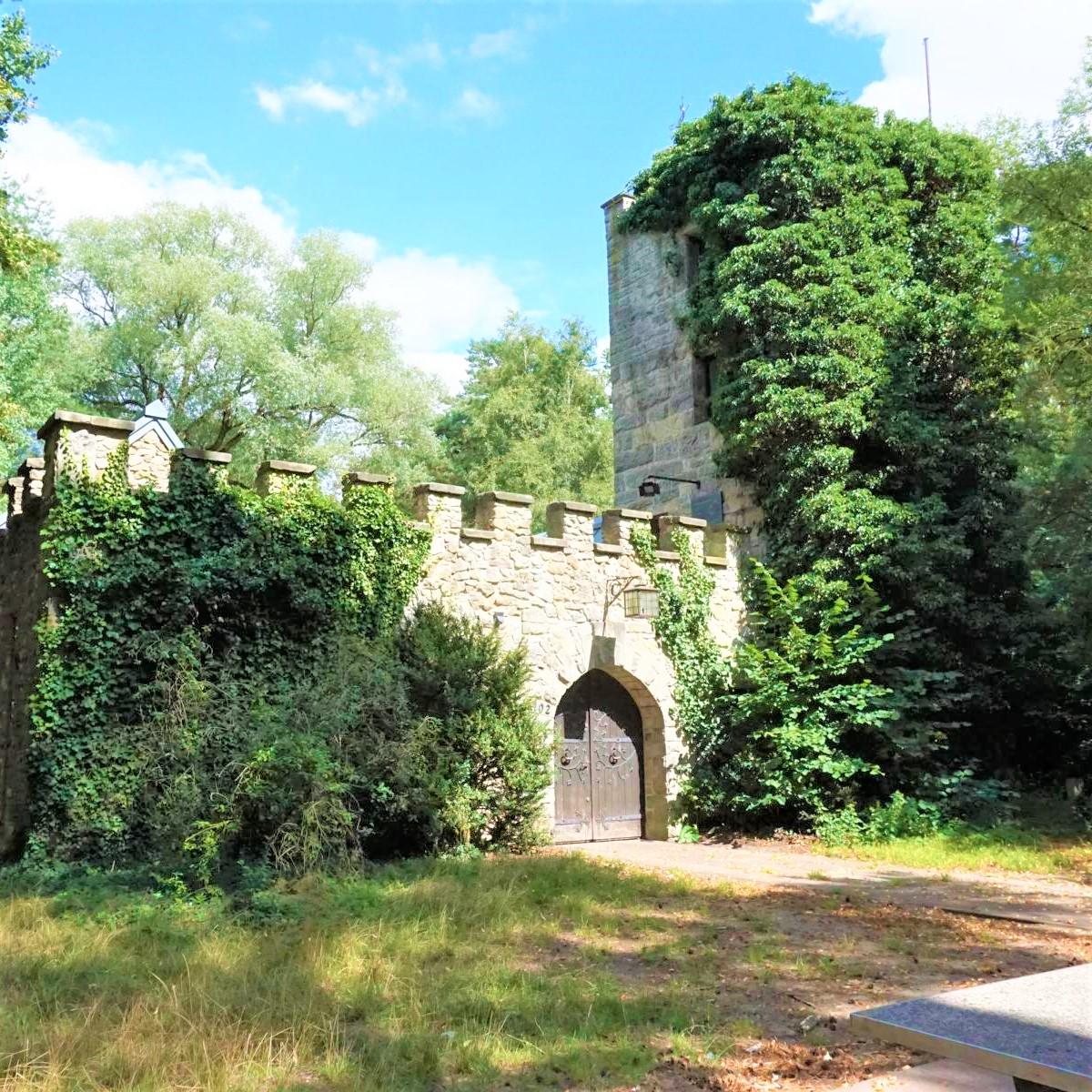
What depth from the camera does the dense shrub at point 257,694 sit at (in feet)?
24.2

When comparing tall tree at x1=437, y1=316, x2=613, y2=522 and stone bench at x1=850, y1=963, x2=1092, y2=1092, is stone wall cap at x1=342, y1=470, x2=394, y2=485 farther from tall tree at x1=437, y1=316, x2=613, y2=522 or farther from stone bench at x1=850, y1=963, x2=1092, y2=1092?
tall tree at x1=437, y1=316, x2=613, y2=522

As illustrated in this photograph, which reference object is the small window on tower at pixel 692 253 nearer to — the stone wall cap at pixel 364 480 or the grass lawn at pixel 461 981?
the stone wall cap at pixel 364 480

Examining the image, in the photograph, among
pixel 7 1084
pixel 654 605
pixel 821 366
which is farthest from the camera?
pixel 821 366

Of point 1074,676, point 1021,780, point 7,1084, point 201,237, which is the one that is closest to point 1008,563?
point 1074,676

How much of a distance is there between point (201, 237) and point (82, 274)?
10.2ft

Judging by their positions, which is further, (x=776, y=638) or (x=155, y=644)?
(x=776, y=638)

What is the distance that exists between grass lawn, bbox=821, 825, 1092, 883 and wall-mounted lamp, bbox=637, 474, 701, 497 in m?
5.62

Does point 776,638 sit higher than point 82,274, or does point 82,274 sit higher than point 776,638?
point 82,274

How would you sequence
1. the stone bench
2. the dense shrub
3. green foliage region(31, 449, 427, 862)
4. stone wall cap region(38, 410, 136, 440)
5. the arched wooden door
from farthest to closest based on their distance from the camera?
the arched wooden door < stone wall cap region(38, 410, 136, 440) < green foliage region(31, 449, 427, 862) < the dense shrub < the stone bench

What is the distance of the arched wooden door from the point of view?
11.1 meters

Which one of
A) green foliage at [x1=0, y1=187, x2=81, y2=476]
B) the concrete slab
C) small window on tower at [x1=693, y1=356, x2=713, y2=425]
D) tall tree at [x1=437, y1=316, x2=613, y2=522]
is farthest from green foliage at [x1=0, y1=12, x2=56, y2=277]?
tall tree at [x1=437, y1=316, x2=613, y2=522]

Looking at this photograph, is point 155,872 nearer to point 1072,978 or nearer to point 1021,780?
point 1072,978

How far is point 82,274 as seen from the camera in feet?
78.9

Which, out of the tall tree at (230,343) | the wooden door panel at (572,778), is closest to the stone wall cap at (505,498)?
the wooden door panel at (572,778)
